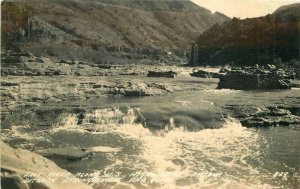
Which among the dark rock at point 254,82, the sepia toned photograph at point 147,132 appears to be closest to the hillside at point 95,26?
the sepia toned photograph at point 147,132

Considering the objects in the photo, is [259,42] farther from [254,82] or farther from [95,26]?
[95,26]

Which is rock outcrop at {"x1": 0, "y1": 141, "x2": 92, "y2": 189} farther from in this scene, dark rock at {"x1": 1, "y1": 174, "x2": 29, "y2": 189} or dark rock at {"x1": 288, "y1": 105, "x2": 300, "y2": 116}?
dark rock at {"x1": 288, "y1": 105, "x2": 300, "y2": 116}

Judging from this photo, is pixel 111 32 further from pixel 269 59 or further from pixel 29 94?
pixel 29 94

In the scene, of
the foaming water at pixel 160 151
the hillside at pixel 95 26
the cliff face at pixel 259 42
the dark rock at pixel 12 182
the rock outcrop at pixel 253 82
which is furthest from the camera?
the cliff face at pixel 259 42

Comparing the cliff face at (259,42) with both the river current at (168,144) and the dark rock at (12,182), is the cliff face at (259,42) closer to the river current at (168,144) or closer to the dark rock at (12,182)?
the river current at (168,144)

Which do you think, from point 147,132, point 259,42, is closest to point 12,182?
point 147,132

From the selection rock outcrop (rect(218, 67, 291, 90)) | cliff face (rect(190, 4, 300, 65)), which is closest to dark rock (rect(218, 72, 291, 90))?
rock outcrop (rect(218, 67, 291, 90))
